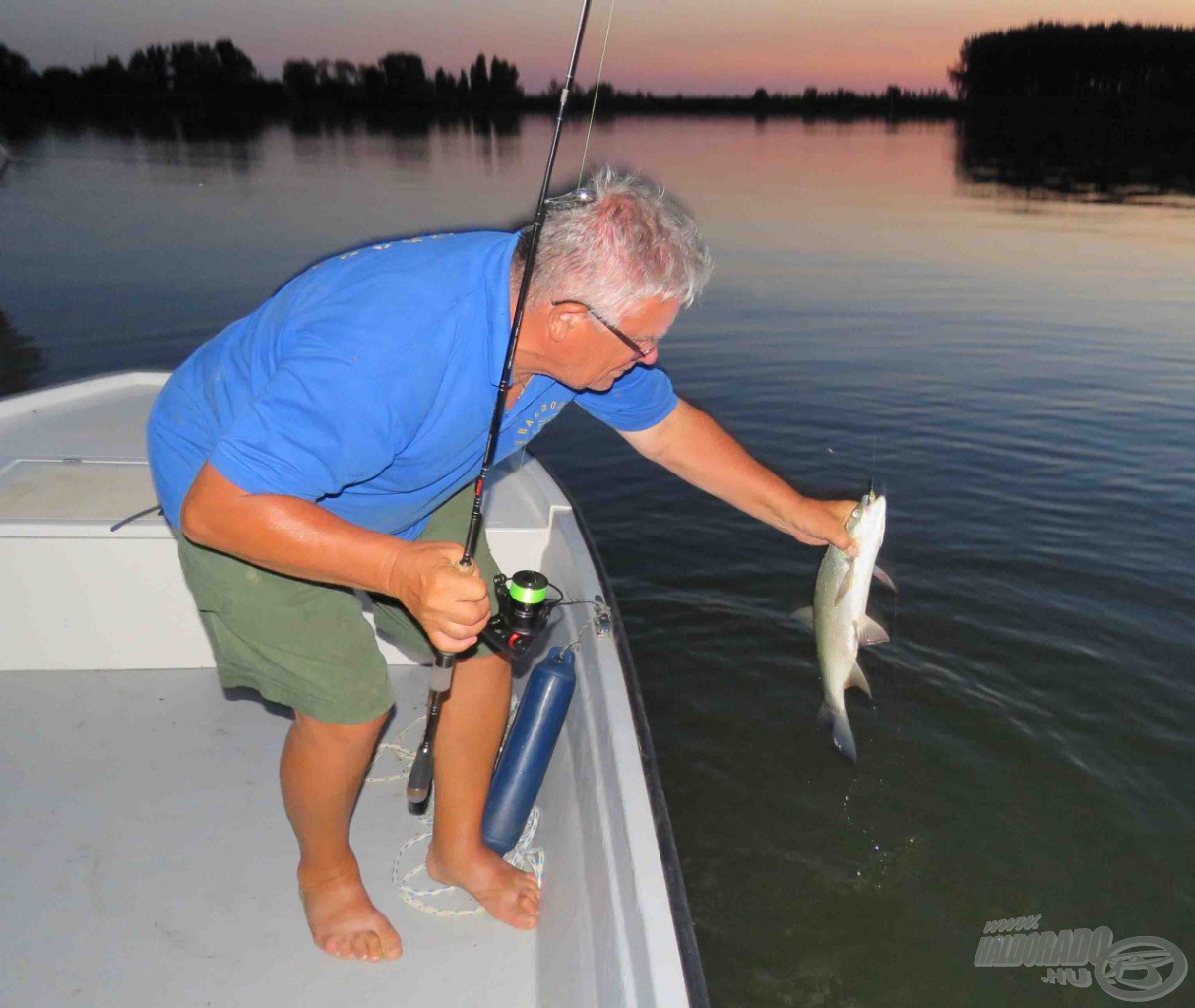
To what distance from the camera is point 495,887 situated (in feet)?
9.30

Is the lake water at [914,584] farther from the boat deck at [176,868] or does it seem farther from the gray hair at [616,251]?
the boat deck at [176,868]

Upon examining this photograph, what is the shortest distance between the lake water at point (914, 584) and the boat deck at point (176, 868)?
1578 mm

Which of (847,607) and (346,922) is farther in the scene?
(847,607)

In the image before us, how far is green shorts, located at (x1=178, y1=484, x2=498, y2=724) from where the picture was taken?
7.57 feet

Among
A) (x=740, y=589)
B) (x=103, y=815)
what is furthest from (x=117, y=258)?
(x=103, y=815)

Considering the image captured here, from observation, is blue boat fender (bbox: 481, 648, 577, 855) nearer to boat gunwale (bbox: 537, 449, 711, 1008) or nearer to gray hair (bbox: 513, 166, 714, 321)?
boat gunwale (bbox: 537, 449, 711, 1008)

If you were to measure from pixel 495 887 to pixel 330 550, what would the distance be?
1.40 m

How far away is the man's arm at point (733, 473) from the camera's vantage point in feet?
9.75

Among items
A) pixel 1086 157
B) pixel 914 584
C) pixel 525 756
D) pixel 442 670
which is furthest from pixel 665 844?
pixel 1086 157

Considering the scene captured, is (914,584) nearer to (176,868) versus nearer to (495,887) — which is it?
(495,887)

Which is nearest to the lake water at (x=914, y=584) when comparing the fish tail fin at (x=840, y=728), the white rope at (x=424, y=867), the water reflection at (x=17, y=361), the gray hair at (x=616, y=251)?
the water reflection at (x=17, y=361)

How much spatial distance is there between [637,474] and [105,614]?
5301 mm

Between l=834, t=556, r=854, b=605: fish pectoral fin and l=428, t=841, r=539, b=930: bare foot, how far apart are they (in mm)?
1336

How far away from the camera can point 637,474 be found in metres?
8.52
